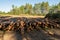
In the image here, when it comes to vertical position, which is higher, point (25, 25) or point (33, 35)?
point (25, 25)

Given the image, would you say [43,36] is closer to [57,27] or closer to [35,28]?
[35,28]

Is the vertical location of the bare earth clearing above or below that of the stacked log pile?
below

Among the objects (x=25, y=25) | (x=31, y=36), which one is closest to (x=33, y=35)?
(x=31, y=36)

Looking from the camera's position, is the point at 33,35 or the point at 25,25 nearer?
the point at 33,35

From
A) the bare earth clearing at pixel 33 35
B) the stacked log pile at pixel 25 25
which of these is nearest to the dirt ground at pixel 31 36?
the bare earth clearing at pixel 33 35

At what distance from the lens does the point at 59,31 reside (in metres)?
3.89

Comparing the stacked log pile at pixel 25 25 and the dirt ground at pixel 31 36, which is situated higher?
the stacked log pile at pixel 25 25

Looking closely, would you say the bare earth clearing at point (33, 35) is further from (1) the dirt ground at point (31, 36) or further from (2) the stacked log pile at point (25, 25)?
(2) the stacked log pile at point (25, 25)

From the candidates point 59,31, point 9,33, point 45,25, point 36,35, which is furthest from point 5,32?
point 59,31

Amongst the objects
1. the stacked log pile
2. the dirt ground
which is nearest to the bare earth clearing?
the dirt ground

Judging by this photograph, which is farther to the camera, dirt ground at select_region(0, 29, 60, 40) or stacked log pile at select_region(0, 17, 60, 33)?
stacked log pile at select_region(0, 17, 60, 33)

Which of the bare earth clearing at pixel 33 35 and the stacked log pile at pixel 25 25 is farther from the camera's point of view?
the stacked log pile at pixel 25 25

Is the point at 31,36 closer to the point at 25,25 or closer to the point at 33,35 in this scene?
the point at 33,35

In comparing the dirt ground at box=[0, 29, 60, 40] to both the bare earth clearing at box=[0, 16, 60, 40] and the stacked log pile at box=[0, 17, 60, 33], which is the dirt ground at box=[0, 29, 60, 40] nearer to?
the bare earth clearing at box=[0, 16, 60, 40]
